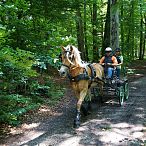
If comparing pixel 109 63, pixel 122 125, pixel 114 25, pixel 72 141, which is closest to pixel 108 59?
pixel 109 63

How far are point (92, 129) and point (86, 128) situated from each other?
0.17 m

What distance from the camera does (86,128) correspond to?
8.43 meters

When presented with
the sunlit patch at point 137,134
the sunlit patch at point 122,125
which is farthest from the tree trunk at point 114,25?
the sunlit patch at point 137,134

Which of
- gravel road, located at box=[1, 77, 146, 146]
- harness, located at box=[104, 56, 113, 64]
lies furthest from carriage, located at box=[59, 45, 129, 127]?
harness, located at box=[104, 56, 113, 64]

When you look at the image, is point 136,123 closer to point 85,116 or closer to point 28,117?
point 85,116

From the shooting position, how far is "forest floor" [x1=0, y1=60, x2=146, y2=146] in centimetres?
751

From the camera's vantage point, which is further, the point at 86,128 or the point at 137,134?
the point at 86,128

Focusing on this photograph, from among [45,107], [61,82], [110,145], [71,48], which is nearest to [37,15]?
[71,48]

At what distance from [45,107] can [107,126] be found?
123 inches

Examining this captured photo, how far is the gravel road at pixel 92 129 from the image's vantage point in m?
7.48

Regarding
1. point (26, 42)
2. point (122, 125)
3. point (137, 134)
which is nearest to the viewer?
point (137, 134)

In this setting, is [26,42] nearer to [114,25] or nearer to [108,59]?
[108,59]

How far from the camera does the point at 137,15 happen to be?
33.0 metres

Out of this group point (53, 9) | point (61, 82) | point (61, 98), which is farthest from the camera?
point (61, 82)
